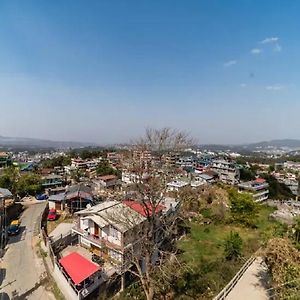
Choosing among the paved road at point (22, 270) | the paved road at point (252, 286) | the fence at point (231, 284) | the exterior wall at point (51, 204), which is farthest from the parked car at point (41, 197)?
the paved road at point (252, 286)

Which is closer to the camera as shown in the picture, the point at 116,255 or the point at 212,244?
the point at 116,255

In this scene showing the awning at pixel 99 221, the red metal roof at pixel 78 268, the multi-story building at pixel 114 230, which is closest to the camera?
the red metal roof at pixel 78 268

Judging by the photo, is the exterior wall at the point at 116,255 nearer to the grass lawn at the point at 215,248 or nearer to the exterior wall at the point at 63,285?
the exterior wall at the point at 63,285

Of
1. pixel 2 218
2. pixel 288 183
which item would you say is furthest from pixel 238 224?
pixel 288 183

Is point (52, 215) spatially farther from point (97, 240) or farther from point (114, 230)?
point (114, 230)

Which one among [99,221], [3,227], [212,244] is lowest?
[212,244]

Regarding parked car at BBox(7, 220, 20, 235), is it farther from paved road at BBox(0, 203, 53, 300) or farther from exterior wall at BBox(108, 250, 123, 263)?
exterior wall at BBox(108, 250, 123, 263)

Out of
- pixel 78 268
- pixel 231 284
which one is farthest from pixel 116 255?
pixel 231 284
